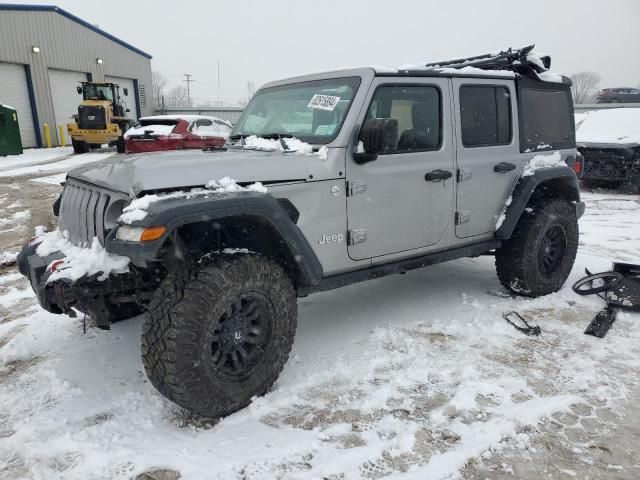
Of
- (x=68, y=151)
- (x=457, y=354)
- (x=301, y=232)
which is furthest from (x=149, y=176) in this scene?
(x=68, y=151)

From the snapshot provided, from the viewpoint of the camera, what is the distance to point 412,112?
356 centimetres

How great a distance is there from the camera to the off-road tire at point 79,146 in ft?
63.6

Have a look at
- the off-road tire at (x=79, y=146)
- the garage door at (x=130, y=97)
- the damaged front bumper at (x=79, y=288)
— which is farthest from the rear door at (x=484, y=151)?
the garage door at (x=130, y=97)

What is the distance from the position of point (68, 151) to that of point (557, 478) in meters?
22.6

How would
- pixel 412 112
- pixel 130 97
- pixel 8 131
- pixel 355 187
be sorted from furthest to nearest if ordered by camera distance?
pixel 130 97 → pixel 8 131 → pixel 412 112 → pixel 355 187

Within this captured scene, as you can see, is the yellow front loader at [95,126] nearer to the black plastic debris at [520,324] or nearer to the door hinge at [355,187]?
the door hinge at [355,187]

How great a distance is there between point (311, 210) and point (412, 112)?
1.18m

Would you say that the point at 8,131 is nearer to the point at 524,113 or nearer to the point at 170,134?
the point at 170,134

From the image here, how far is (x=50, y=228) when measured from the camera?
7.14 metres

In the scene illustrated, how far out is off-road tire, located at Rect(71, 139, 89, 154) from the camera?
63.6 ft

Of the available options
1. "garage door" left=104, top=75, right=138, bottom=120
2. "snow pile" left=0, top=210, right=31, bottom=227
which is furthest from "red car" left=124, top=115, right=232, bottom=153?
"garage door" left=104, top=75, right=138, bottom=120

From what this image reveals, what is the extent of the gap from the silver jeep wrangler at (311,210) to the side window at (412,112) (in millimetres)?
12

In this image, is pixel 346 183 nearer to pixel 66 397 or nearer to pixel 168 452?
pixel 168 452

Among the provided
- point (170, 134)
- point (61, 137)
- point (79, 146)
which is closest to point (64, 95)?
point (61, 137)
